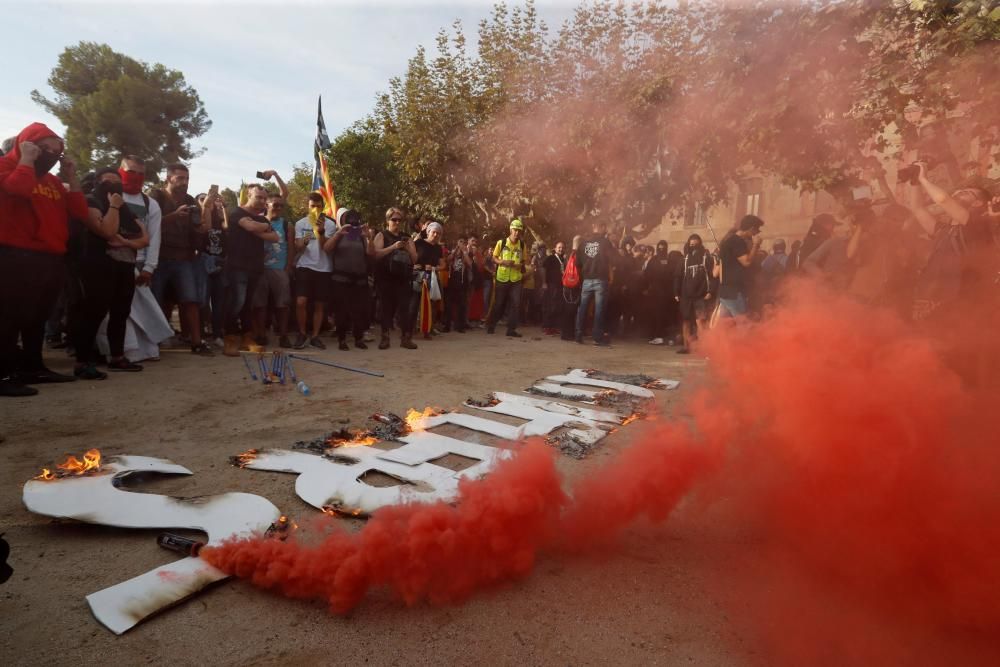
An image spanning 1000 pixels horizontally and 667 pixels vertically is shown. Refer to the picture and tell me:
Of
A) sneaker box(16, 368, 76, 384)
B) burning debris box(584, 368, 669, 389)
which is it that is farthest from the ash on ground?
sneaker box(16, 368, 76, 384)

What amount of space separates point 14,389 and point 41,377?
1.54 ft

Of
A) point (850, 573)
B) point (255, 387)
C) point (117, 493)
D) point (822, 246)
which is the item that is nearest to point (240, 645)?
point (117, 493)

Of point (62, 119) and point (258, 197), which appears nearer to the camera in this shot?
point (258, 197)

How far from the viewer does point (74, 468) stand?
3.09 meters

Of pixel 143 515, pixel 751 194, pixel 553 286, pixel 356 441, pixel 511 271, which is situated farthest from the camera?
pixel 553 286

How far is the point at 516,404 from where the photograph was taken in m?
5.22

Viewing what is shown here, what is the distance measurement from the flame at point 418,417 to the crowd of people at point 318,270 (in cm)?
258

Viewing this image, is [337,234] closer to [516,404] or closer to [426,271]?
[426,271]

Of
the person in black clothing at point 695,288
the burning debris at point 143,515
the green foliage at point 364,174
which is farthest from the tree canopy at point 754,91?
the green foliage at point 364,174

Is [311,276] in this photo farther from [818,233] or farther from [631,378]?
A: [818,233]

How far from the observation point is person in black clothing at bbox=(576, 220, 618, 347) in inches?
372

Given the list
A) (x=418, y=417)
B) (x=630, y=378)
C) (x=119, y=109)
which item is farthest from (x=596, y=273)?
(x=119, y=109)

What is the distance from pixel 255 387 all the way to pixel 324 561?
380cm

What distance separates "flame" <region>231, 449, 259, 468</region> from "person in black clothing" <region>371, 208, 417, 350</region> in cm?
452
